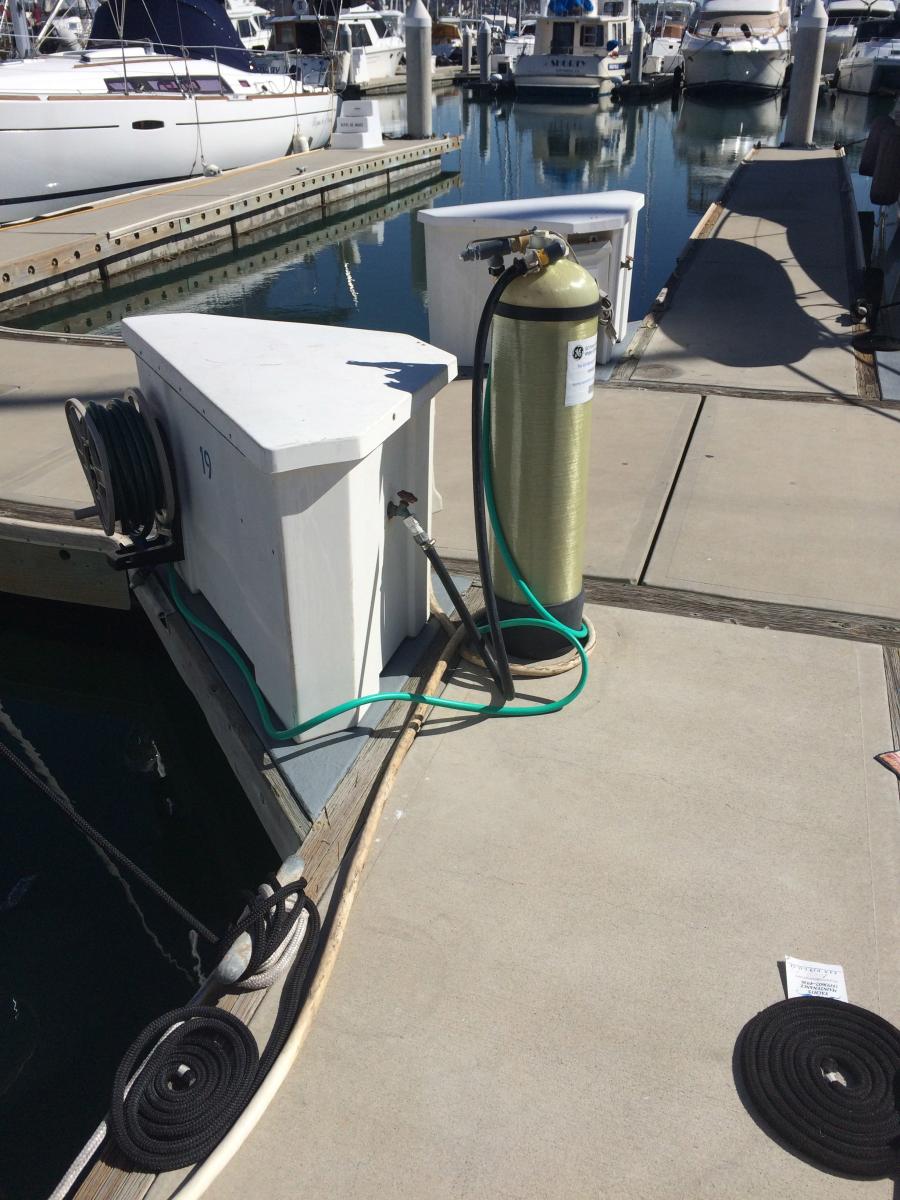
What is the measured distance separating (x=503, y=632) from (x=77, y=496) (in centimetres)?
250

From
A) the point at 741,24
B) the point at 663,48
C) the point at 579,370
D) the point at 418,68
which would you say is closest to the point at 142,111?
the point at 418,68

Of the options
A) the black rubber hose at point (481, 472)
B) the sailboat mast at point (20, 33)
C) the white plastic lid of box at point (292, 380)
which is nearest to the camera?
the white plastic lid of box at point (292, 380)

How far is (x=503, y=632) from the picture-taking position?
10.6 ft

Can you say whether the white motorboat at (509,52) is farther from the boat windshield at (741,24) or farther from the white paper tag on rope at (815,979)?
the white paper tag on rope at (815,979)

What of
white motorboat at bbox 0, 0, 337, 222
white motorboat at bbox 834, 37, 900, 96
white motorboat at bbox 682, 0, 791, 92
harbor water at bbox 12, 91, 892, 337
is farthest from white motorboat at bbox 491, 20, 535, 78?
white motorboat at bbox 0, 0, 337, 222

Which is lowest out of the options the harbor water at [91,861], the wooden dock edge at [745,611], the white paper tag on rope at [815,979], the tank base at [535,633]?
the harbor water at [91,861]

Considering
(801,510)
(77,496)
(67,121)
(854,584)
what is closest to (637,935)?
(854,584)

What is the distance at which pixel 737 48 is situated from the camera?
111ft

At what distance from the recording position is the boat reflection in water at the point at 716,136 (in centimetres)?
1916

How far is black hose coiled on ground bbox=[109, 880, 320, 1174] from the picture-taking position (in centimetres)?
186

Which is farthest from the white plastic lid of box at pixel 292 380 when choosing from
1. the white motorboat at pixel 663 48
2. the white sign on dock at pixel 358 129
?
the white motorboat at pixel 663 48

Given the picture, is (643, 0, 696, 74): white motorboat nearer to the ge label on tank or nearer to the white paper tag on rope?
the ge label on tank

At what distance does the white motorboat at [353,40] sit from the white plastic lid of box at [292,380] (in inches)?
1216

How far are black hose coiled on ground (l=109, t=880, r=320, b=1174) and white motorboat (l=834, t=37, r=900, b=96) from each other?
35.7 m
